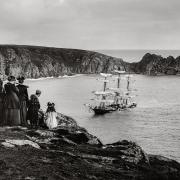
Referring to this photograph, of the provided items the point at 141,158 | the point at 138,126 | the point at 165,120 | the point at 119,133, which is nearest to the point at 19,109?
the point at 141,158

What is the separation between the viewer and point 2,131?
40.2ft

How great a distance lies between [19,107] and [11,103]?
12.3 inches

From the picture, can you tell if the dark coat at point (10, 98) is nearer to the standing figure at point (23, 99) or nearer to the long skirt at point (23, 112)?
the standing figure at point (23, 99)

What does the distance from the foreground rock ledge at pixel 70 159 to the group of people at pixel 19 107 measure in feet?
2.25

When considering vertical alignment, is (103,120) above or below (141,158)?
below

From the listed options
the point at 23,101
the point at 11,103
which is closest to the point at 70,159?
the point at 11,103

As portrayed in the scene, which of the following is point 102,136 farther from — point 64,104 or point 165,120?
point 64,104

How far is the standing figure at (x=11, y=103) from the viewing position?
13.3m

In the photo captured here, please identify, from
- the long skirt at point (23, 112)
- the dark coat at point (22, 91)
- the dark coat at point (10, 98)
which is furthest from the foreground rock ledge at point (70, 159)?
the dark coat at point (22, 91)

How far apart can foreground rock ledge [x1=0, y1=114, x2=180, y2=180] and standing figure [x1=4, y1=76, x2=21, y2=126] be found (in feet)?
2.10

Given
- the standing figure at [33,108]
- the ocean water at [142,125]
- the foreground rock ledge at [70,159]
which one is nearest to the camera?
the foreground rock ledge at [70,159]

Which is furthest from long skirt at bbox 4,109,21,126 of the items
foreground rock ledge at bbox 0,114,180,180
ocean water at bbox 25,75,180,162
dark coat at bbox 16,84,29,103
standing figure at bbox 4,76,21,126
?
ocean water at bbox 25,75,180,162

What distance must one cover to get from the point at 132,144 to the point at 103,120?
64695 millimetres

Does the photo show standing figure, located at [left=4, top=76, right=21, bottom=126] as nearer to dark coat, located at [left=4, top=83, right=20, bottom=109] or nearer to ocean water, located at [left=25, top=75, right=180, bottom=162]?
dark coat, located at [left=4, top=83, right=20, bottom=109]
